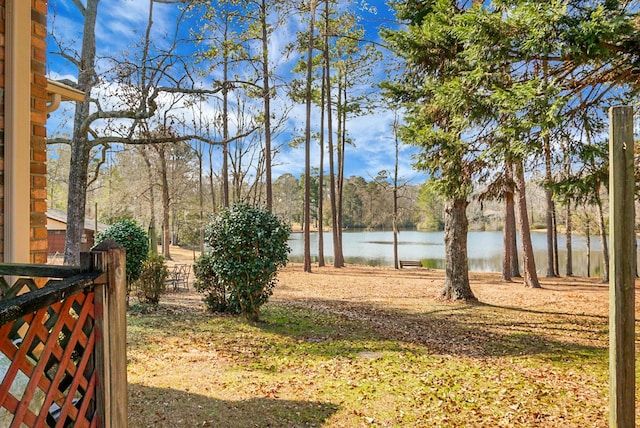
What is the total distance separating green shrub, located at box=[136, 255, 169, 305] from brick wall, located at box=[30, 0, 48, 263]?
5276mm

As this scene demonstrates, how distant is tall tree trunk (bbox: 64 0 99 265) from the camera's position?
7941 mm

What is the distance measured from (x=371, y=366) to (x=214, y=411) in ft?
6.31

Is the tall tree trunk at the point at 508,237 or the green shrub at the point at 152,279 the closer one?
the green shrub at the point at 152,279

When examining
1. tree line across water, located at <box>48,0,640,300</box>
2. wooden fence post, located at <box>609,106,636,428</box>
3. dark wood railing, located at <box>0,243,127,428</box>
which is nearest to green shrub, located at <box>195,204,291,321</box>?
tree line across water, located at <box>48,0,640,300</box>

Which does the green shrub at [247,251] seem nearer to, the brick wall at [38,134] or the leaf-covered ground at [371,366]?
the leaf-covered ground at [371,366]

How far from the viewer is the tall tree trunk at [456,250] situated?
8531 millimetres

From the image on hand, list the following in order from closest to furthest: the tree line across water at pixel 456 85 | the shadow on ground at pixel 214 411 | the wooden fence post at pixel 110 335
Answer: the wooden fence post at pixel 110 335 < the shadow on ground at pixel 214 411 < the tree line across water at pixel 456 85

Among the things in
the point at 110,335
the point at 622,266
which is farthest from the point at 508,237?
the point at 110,335

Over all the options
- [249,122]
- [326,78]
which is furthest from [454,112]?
[249,122]

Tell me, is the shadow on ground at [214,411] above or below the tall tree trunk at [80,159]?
below

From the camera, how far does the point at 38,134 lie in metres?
2.63

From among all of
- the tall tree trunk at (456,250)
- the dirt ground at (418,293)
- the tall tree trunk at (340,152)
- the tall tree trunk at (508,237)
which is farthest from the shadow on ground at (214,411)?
the tall tree trunk at (340,152)

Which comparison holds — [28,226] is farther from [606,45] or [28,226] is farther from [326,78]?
[326,78]

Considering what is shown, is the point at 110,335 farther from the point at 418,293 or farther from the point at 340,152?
the point at 340,152
